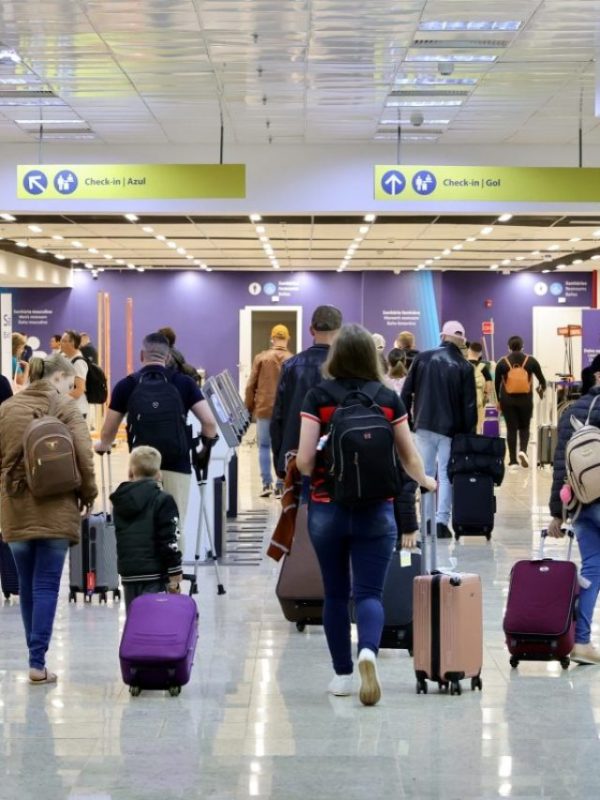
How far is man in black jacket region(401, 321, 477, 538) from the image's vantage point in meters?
9.80

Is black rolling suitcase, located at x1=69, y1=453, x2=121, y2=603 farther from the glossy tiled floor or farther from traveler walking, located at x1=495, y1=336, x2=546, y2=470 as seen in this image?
traveler walking, located at x1=495, y1=336, x2=546, y2=470

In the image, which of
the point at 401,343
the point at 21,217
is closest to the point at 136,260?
the point at 21,217

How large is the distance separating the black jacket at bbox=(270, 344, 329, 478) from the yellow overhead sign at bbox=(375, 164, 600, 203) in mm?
6875

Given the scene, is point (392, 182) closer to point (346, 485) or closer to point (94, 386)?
point (94, 386)

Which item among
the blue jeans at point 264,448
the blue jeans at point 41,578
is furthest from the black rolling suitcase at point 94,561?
the blue jeans at point 264,448

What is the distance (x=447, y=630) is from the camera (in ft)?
16.7

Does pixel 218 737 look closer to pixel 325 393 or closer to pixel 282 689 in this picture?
pixel 282 689

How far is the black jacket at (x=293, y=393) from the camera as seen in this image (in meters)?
6.61

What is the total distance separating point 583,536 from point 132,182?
860 cm

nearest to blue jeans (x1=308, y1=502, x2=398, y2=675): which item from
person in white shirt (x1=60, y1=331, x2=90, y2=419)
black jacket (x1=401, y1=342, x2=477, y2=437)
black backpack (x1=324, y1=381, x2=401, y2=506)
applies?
black backpack (x1=324, y1=381, x2=401, y2=506)

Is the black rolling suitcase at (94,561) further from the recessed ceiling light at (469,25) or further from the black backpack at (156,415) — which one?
the recessed ceiling light at (469,25)

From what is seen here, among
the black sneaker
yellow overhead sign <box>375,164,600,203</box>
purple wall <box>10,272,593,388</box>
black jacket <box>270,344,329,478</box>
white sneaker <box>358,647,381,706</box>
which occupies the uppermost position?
yellow overhead sign <box>375,164,600,203</box>

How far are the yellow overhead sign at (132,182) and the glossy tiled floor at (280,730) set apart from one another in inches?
292

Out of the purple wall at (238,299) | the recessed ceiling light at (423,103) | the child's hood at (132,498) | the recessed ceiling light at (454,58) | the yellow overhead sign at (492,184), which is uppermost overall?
the recessed ceiling light at (454,58)
